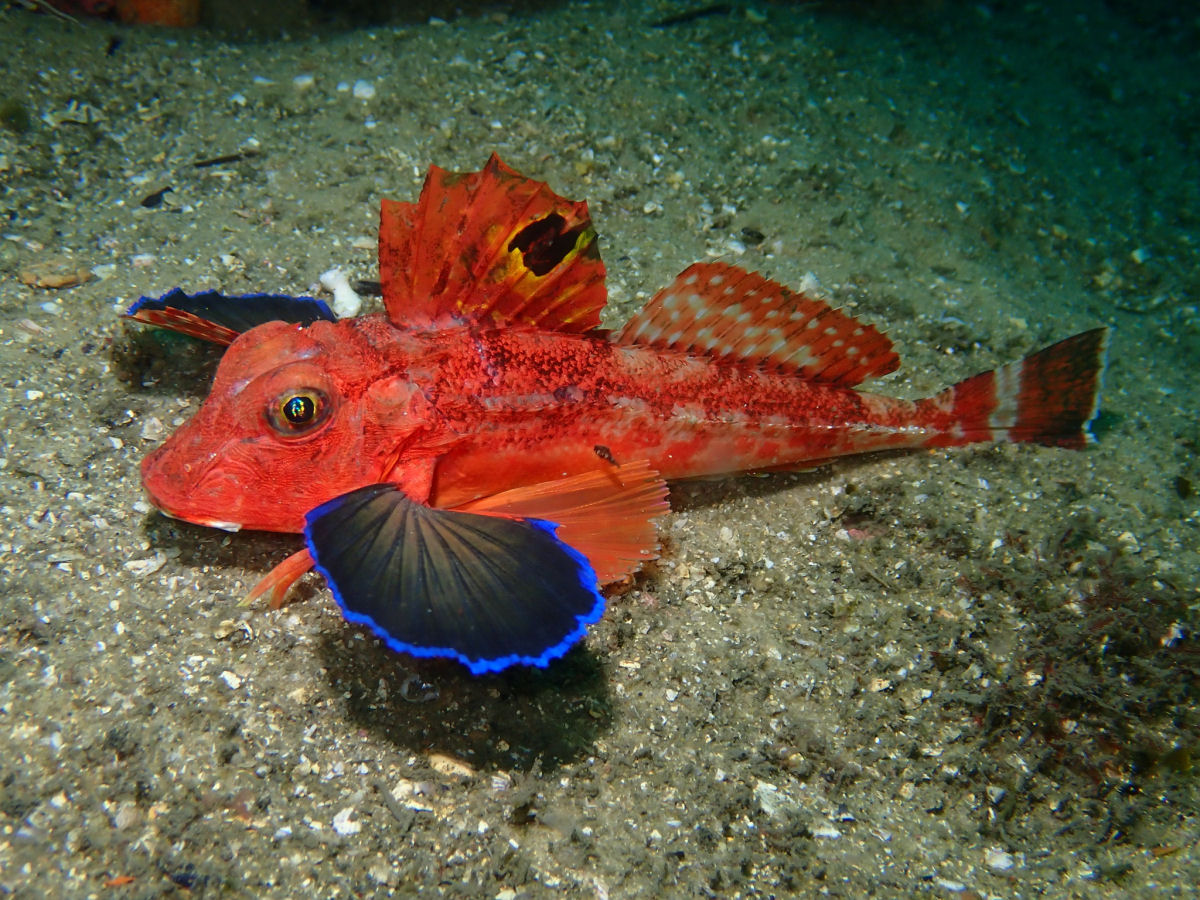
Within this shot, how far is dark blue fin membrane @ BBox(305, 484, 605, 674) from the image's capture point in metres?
2.32

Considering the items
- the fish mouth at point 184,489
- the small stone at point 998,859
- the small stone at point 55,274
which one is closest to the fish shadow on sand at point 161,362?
the small stone at point 55,274

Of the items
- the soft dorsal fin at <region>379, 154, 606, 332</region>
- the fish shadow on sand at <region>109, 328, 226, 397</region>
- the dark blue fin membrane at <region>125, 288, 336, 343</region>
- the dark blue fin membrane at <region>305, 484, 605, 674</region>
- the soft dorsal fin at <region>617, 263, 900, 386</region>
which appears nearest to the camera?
the dark blue fin membrane at <region>305, 484, 605, 674</region>

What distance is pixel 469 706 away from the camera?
2805 mm

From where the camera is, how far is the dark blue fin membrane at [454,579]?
2322mm

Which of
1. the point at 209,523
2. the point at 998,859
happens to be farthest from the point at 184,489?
the point at 998,859

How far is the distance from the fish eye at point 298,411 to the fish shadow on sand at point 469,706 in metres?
0.85

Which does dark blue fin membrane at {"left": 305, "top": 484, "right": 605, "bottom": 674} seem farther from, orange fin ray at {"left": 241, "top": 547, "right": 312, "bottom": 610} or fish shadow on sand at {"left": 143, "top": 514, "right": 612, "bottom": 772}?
fish shadow on sand at {"left": 143, "top": 514, "right": 612, "bottom": 772}

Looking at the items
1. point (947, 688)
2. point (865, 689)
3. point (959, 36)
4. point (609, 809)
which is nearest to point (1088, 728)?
point (947, 688)

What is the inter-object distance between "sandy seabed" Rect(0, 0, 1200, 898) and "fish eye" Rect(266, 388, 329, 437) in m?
0.64

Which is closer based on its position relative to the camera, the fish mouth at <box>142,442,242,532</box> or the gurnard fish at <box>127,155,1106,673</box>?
the gurnard fish at <box>127,155,1106,673</box>

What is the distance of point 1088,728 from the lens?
2988 mm

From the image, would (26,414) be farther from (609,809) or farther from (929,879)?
(929,879)

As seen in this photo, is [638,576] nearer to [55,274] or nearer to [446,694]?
[446,694]

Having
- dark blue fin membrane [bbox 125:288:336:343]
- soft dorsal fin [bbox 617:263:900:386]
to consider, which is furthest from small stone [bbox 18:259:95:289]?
soft dorsal fin [bbox 617:263:900:386]
